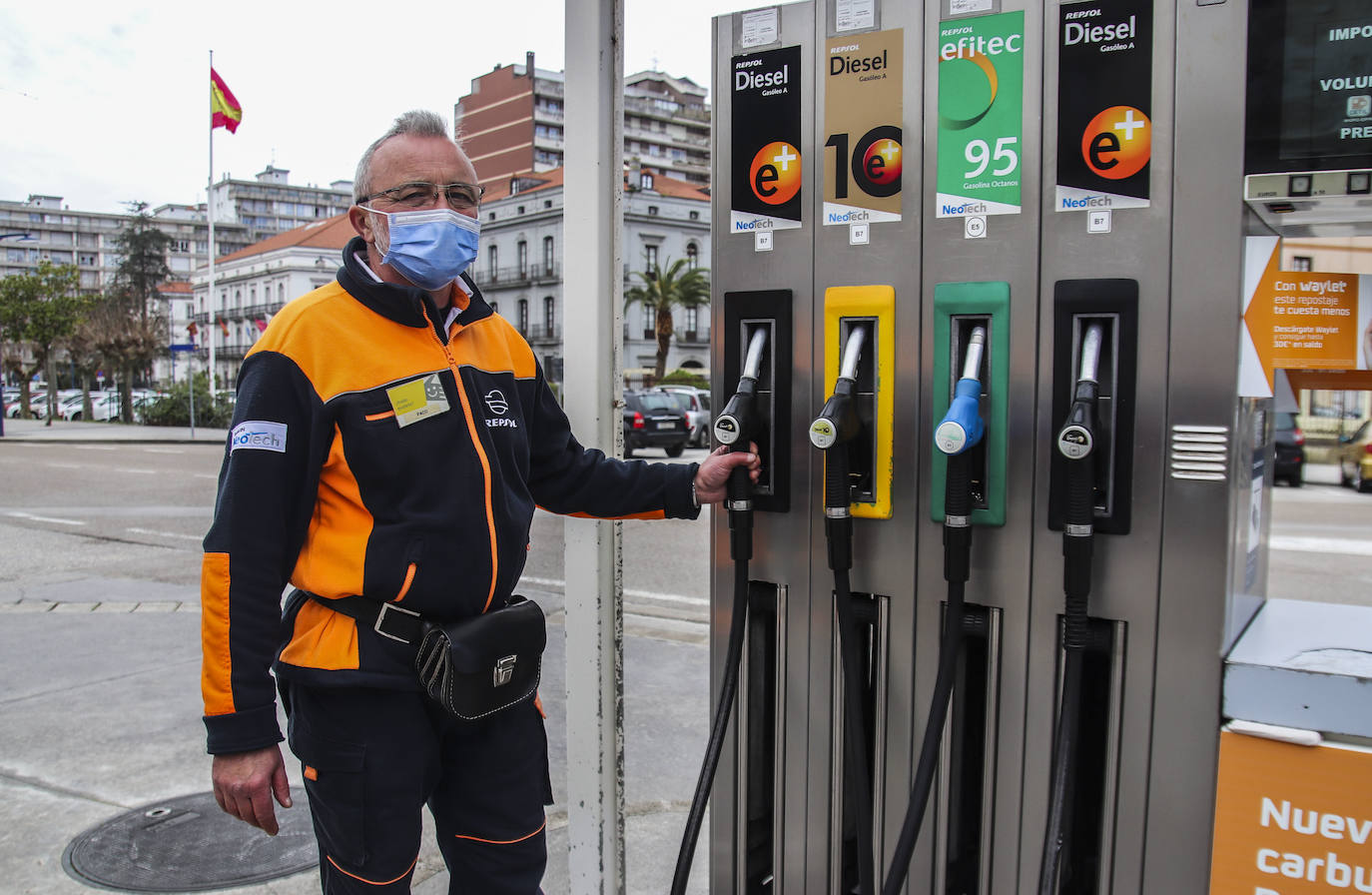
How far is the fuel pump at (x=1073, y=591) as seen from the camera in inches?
60.9

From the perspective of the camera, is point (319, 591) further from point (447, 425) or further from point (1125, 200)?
point (1125, 200)

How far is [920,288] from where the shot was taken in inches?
69.2

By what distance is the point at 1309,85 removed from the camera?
4.91 feet

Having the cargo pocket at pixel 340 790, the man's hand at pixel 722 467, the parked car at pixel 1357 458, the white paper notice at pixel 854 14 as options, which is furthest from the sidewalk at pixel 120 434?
the white paper notice at pixel 854 14

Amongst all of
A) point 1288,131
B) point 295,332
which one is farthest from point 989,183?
point 295,332

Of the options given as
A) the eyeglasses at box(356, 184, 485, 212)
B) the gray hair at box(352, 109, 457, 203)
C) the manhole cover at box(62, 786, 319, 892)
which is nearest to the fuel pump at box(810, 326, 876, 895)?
the eyeglasses at box(356, 184, 485, 212)

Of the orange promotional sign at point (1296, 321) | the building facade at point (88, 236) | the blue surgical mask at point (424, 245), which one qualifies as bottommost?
the orange promotional sign at point (1296, 321)

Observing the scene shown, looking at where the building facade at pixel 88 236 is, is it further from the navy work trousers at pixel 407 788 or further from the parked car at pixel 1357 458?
the navy work trousers at pixel 407 788

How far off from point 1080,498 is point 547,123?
72584 millimetres

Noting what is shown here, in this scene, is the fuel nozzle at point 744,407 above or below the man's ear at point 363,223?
below

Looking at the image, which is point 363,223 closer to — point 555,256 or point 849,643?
point 849,643

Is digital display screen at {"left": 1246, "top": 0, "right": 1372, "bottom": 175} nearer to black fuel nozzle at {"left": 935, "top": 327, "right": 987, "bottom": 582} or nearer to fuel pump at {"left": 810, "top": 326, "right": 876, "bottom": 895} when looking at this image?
black fuel nozzle at {"left": 935, "top": 327, "right": 987, "bottom": 582}

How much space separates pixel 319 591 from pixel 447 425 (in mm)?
380

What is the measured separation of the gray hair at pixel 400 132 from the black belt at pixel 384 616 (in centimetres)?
83
